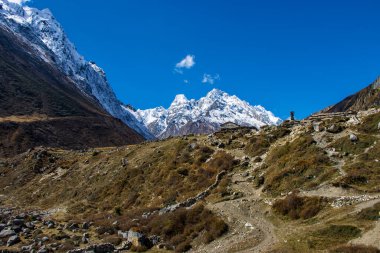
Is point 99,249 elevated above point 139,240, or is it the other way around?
point 139,240

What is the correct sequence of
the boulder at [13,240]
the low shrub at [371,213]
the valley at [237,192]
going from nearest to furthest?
the low shrub at [371,213] → the valley at [237,192] → the boulder at [13,240]

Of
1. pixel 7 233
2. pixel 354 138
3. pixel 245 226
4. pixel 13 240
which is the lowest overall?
pixel 245 226

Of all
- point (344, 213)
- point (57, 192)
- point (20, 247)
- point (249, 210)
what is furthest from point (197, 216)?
point (57, 192)

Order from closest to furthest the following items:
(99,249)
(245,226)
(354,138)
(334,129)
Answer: (245,226) < (99,249) < (354,138) < (334,129)

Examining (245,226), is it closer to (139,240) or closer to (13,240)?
(139,240)

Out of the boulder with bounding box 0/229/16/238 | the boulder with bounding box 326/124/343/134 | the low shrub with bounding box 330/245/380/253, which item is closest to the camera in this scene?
the low shrub with bounding box 330/245/380/253

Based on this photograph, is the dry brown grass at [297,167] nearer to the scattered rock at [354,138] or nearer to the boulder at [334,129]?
the boulder at [334,129]

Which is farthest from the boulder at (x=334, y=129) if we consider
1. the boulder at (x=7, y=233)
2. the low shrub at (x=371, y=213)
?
the boulder at (x=7, y=233)

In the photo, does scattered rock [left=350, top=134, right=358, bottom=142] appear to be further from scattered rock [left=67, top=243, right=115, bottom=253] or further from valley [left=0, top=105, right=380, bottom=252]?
scattered rock [left=67, top=243, right=115, bottom=253]

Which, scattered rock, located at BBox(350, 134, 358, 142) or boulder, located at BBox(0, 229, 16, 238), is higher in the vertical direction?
scattered rock, located at BBox(350, 134, 358, 142)

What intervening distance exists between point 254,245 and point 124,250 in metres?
12.5

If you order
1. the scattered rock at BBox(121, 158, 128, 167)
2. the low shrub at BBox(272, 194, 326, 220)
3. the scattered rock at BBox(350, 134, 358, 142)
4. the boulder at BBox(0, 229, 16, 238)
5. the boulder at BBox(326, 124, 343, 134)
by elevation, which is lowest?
the low shrub at BBox(272, 194, 326, 220)

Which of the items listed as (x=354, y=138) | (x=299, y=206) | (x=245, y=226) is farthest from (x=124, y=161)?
(x=299, y=206)

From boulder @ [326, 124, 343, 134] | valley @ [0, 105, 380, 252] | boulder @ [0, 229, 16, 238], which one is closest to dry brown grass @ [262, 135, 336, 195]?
valley @ [0, 105, 380, 252]
